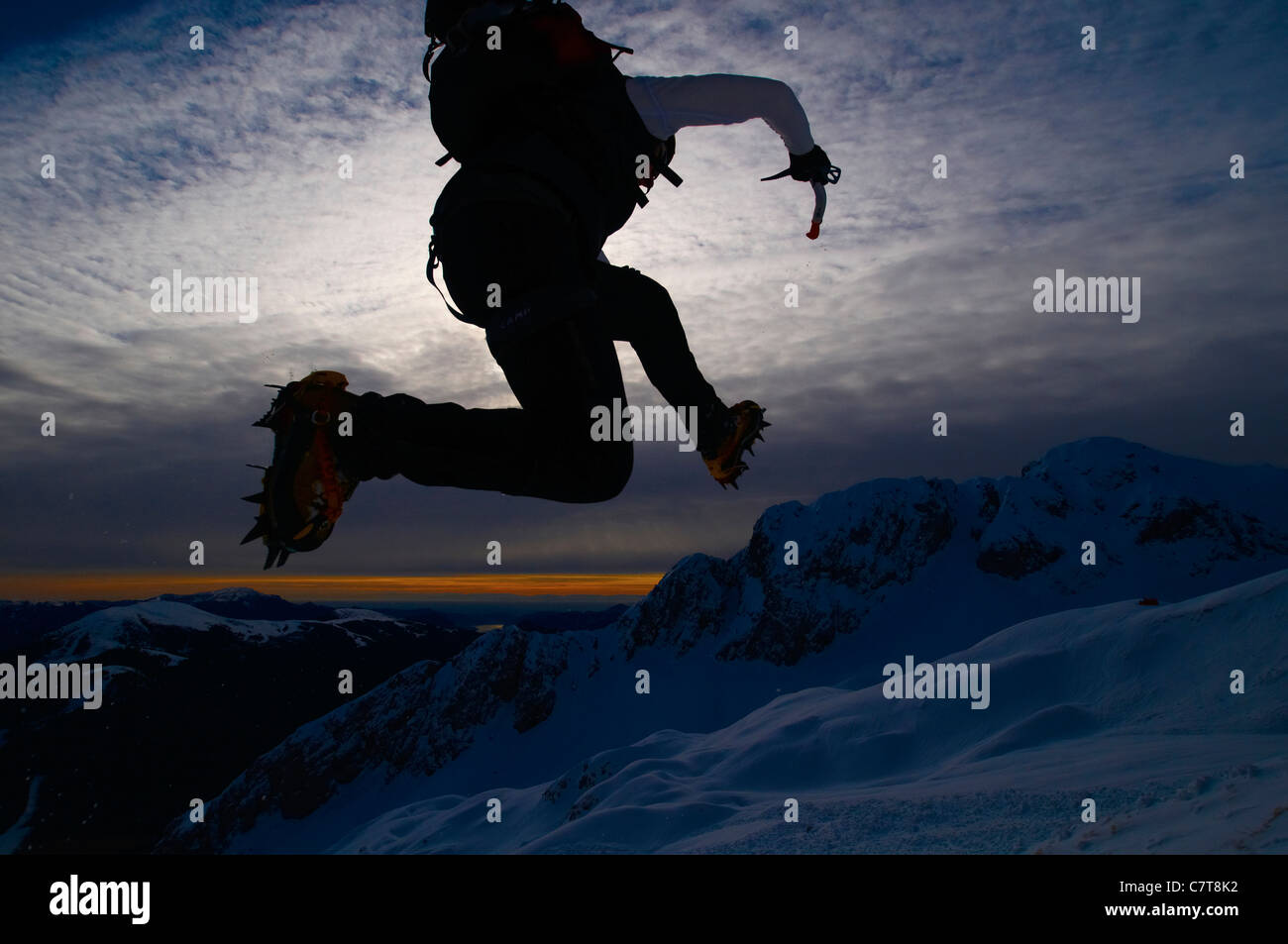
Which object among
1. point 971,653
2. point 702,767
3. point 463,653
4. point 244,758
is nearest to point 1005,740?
point 702,767

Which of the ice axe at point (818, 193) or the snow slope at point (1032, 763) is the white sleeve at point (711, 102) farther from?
the snow slope at point (1032, 763)

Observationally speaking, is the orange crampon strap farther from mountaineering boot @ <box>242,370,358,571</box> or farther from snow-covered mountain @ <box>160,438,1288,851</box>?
snow-covered mountain @ <box>160,438,1288,851</box>

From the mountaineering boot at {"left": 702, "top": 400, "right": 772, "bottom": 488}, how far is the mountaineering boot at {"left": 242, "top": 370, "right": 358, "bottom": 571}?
1.40 m

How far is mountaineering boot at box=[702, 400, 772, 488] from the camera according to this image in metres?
3.01

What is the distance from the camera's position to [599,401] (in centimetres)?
219

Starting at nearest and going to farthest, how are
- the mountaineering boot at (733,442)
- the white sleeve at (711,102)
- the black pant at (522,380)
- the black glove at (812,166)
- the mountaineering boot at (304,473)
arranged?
the black pant at (522,380) → the mountaineering boot at (304,473) → the white sleeve at (711,102) → the black glove at (812,166) → the mountaineering boot at (733,442)

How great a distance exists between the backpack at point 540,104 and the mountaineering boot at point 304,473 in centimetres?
88

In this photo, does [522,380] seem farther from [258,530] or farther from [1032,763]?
[1032,763]

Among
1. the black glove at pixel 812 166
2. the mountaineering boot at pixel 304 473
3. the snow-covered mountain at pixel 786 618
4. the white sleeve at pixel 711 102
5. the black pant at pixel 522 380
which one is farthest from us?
the snow-covered mountain at pixel 786 618

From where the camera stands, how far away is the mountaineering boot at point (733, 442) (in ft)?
9.89

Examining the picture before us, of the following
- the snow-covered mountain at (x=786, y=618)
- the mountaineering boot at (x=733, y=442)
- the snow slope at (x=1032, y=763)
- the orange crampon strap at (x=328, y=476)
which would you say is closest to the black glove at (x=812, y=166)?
the mountaineering boot at (x=733, y=442)

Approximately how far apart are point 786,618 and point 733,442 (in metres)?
115
